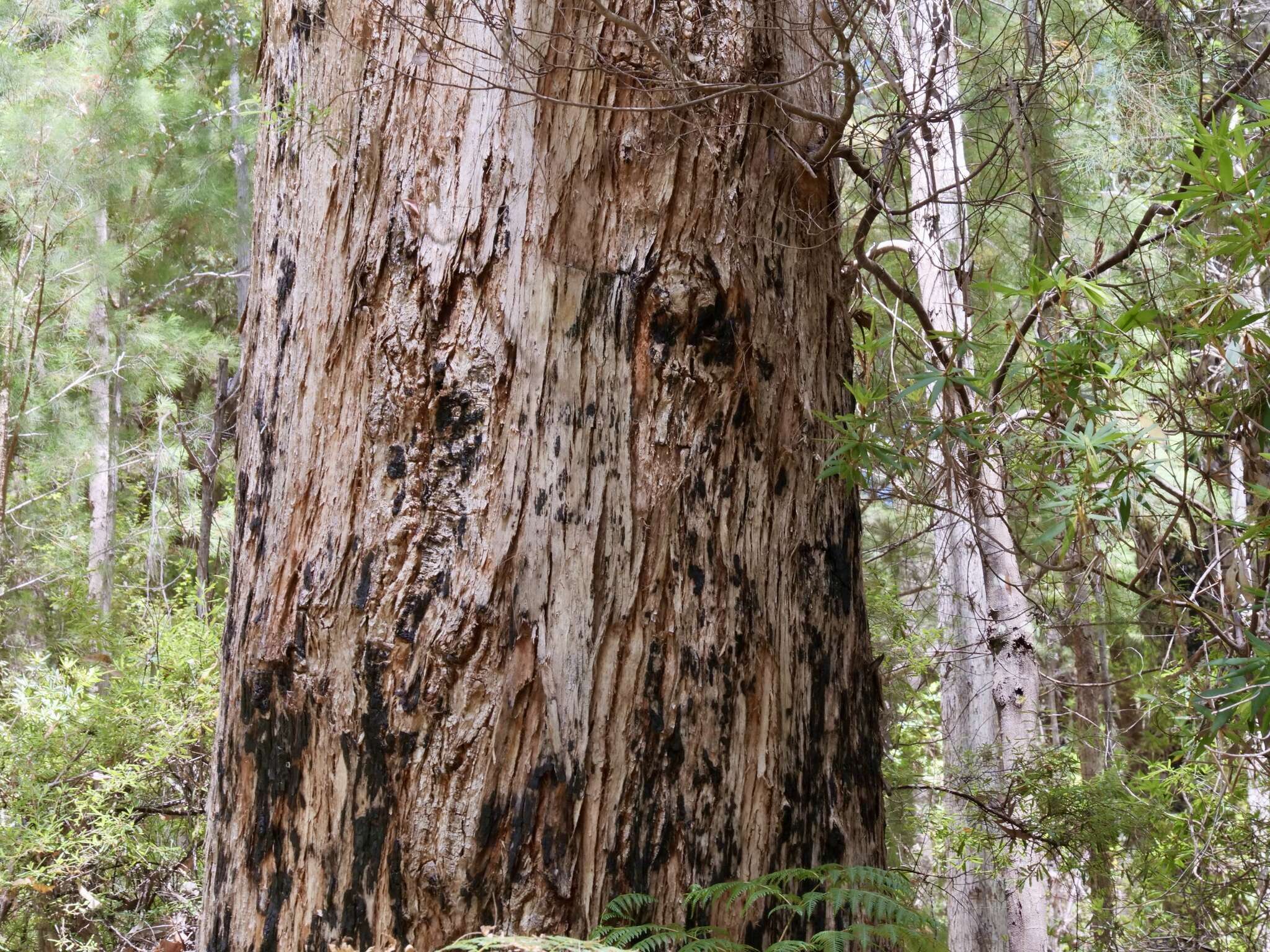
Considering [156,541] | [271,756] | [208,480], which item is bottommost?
[271,756]

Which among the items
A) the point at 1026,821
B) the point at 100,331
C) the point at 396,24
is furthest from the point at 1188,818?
the point at 100,331

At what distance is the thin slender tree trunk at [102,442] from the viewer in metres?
8.87

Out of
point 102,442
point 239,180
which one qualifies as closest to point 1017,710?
point 239,180

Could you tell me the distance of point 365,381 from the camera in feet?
5.31

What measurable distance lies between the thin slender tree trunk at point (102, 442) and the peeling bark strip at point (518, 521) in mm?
8013

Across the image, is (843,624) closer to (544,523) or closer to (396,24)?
(544,523)

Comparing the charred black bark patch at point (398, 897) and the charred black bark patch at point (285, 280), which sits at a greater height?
the charred black bark patch at point (285, 280)

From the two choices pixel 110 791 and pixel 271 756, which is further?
pixel 110 791

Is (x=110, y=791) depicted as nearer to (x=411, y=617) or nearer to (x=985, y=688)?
(x=411, y=617)

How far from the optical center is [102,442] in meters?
9.59

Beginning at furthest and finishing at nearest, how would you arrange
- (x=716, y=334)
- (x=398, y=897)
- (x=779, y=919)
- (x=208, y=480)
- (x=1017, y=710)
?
(x=208, y=480), (x=1017, y=710), (x=716, y=334), (x=779, y=919), (x=398, y=897)

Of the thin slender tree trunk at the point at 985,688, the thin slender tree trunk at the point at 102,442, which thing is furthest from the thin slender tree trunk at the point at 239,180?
the thin slender tree trunk at the point at 985,688

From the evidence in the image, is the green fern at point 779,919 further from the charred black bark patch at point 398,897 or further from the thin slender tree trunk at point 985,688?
the thin slender tree trunk at point 985,688

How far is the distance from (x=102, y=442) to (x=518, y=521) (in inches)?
377
